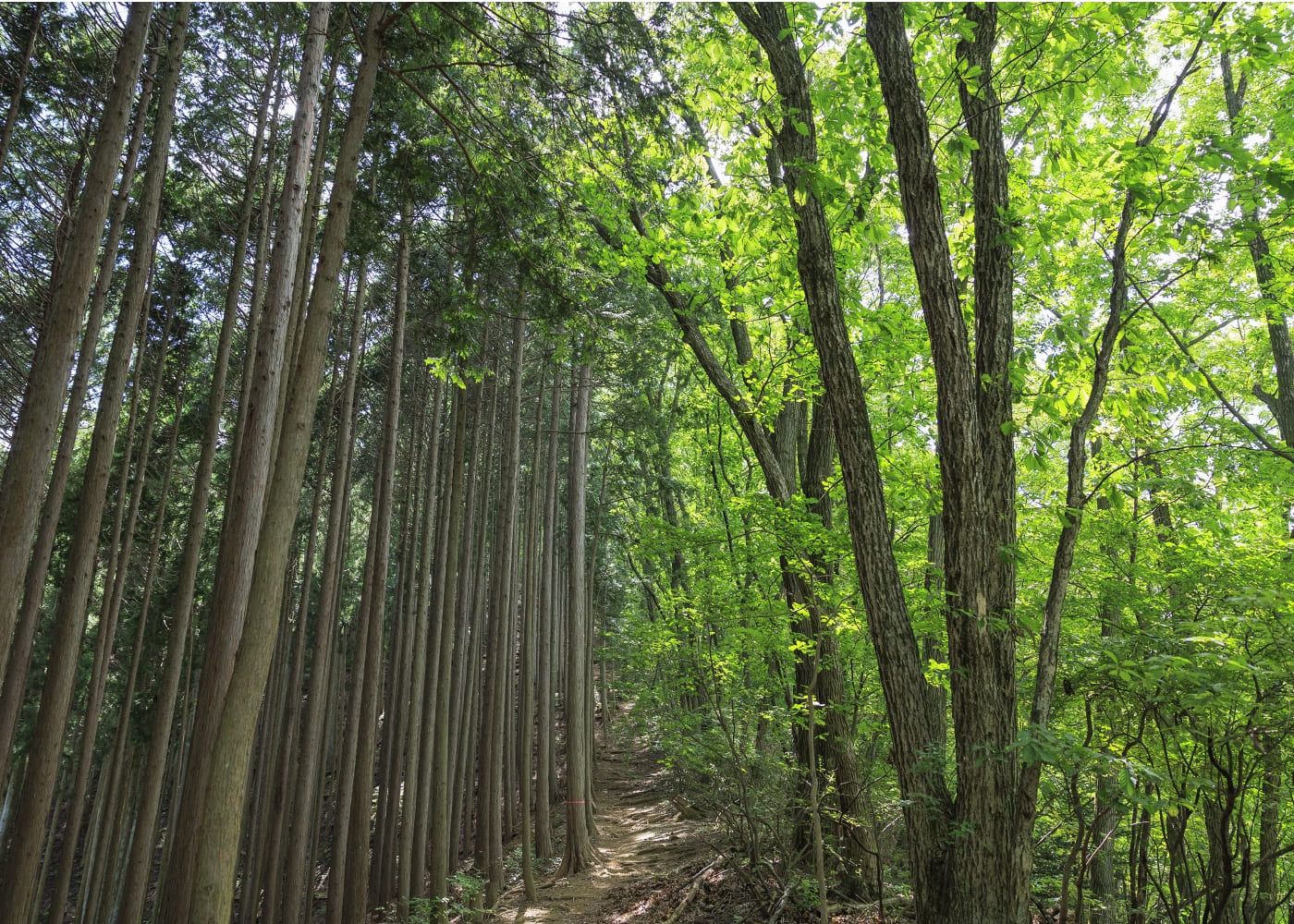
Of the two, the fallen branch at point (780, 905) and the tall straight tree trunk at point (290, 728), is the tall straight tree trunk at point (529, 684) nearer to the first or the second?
the tall straight tree trunk at point (290, 728)

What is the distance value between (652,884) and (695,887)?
1953 mm

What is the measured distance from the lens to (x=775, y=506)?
5.29m

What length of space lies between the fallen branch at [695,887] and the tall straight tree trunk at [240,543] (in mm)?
4511

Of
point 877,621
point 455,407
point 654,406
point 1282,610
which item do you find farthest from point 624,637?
point 1282,610

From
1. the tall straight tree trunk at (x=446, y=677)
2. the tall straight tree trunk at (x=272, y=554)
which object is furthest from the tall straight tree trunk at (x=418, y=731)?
the tall straight tree trunk at (x=272, y=554)

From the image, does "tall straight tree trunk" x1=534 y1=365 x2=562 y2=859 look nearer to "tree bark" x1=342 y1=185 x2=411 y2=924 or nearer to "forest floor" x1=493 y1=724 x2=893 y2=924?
"forest floor" x1=493 y1=724 x2=893 y2=924

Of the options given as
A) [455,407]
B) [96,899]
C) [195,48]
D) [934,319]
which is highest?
[195,48]

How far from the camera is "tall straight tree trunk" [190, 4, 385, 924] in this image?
4.00 meters

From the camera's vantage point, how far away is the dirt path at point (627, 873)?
871 cm

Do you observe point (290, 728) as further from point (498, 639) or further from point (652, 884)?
point (652, 884)

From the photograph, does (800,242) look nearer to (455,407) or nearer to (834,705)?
(834,705)

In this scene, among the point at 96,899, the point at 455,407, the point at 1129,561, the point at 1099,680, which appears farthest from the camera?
the point at 96,899

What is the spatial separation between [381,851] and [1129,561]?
12.7 meters

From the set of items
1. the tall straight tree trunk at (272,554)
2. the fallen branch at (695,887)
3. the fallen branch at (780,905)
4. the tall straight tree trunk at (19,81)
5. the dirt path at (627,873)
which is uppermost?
the tall straight tree trunk at (19,81)
